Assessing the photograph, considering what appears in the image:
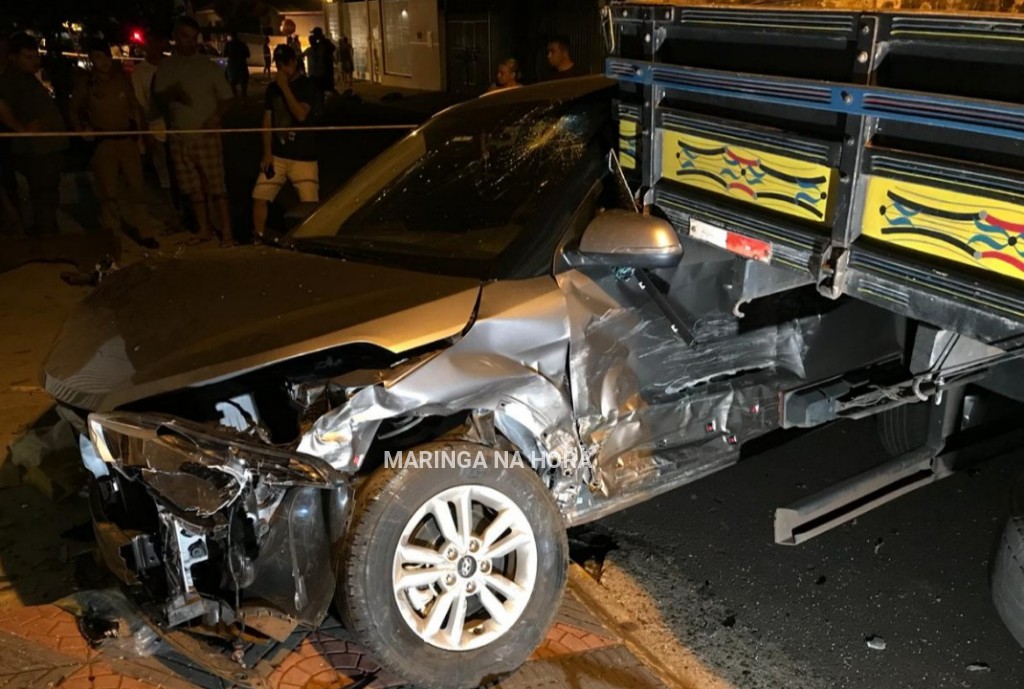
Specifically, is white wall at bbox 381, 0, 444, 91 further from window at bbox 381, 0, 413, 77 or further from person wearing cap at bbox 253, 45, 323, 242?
person wearing cap at bbox 253, 45, 323, 242

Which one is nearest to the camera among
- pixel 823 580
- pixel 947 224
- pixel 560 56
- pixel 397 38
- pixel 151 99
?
pixel 947 224

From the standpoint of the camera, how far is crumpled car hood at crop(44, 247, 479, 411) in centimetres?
277

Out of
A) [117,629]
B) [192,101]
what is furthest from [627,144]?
[192,101]

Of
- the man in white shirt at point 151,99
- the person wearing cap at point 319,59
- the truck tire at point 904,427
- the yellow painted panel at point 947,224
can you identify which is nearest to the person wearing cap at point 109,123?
the man in white shirt at point 151,99

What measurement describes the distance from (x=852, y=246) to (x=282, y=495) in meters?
1.85

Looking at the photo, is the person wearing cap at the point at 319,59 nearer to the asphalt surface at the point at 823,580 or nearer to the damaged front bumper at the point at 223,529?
the asphalt surface at the point at 823,580

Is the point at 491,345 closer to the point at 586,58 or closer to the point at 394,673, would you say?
the point at 394,673

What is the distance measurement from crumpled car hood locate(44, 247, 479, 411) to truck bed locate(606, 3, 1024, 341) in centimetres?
95

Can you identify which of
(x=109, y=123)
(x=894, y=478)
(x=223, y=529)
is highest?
(x=109, y=123)

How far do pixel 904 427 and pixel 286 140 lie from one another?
5.40 m

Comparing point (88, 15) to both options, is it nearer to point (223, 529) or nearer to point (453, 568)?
point (223, 529)

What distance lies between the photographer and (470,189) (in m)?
3.77

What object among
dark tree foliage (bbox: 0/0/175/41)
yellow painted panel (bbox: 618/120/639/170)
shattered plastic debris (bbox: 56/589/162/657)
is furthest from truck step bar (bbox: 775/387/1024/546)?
dark tree foliage (bbox: 0/0/175/41)

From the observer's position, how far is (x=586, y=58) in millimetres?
18047
